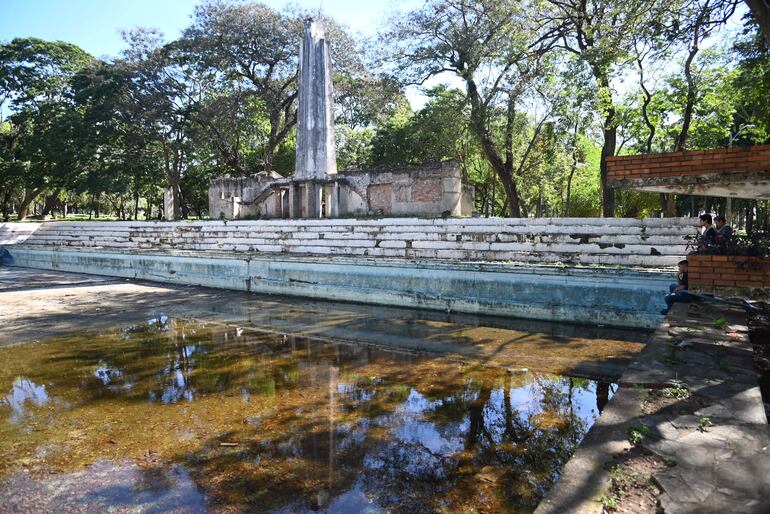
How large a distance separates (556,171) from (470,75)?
9.25 m

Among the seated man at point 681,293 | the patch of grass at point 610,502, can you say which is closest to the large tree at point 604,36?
the seated man at point 681,293

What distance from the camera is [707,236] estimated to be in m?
5.82

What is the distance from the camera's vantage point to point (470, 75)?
50.5 ft

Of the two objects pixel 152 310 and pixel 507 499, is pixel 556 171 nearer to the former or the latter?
pixel 152 310

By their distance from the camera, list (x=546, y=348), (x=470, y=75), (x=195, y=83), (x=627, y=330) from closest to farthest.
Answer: (x=546, y=348)
(x=627, y=330)
(x=470, y=75)
(x=195, y=83)

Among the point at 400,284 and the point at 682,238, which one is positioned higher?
the point at 682,238

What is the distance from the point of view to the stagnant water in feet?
8.84

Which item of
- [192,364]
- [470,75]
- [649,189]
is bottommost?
[192,364]

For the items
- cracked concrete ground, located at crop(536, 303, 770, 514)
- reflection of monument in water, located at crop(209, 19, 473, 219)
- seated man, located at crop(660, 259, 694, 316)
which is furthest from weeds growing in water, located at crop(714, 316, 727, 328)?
reflection of monument in water, located at crop(209, 19, 473, 219)

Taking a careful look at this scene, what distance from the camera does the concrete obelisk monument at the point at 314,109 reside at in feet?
48.9

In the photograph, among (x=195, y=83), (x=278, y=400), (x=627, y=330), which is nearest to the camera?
(x=278, y=400)

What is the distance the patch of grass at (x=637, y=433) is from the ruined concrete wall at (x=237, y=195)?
1792cm

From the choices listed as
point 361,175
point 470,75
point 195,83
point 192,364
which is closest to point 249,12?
point 195,83

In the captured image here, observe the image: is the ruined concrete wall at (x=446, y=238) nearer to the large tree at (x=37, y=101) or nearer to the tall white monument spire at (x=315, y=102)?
the tall white monument spire at (x=315, y=102)
